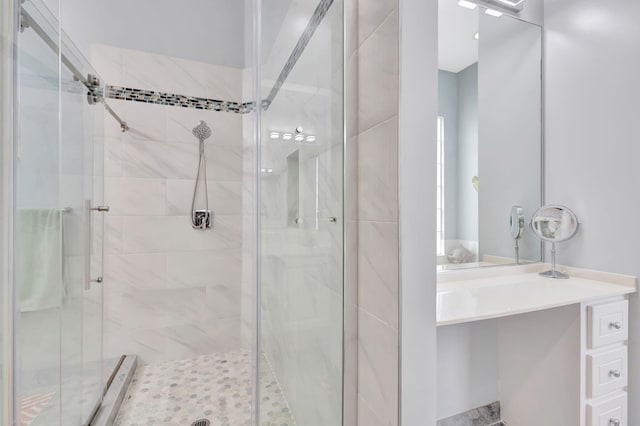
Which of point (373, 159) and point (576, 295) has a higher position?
point (373, 159)

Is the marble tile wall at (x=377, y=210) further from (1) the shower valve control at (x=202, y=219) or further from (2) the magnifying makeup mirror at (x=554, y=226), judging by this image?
(1) the shower valve control at (x=202, y=219)

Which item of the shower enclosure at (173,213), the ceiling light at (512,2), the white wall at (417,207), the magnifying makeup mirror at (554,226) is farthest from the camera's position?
the ceiling light at (512,2)

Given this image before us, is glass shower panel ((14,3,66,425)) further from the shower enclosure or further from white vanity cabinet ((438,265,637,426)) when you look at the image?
white vanity cabinet ((438,265,637,426))

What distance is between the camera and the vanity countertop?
1102 millimetres

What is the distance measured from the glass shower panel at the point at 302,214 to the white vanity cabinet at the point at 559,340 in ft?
1.54

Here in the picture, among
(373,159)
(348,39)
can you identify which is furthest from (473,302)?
(348,39)

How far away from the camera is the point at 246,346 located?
2389 millimetres

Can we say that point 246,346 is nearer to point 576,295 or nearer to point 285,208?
point 285,208

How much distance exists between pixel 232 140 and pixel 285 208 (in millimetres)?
1287

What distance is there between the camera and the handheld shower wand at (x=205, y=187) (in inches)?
88.6

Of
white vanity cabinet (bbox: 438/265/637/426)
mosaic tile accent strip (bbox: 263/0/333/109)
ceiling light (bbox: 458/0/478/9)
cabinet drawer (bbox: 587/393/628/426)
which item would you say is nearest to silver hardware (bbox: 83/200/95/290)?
mosaic tile accent strip (bbox: 263/0/333/109)

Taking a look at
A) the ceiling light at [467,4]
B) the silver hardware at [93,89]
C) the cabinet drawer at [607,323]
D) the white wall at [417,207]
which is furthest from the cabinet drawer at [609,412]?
the silver hardware at [93,89]

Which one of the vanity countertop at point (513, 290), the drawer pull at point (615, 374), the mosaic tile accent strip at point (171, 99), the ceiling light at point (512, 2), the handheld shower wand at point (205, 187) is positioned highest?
the ceiling light at point (512, 2)

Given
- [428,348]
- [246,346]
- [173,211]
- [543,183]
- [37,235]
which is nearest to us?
[428,348]
